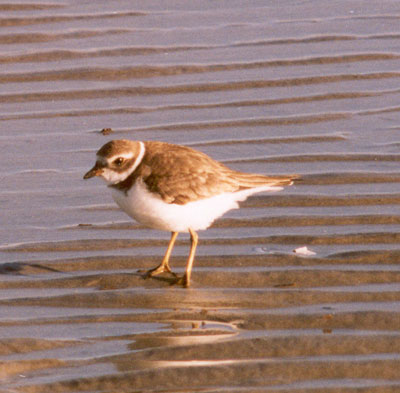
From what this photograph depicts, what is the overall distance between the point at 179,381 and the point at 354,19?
723cm

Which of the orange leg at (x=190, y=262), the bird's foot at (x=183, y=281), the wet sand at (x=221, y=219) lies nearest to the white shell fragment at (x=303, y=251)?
the wet sand at (x=221, y=219)

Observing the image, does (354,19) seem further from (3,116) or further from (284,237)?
(284,237)

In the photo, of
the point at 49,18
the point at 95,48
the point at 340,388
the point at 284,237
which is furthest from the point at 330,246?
the point at 49,18

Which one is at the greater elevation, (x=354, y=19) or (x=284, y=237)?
(x=354, y=19)

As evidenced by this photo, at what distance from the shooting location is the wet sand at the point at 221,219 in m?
5.22

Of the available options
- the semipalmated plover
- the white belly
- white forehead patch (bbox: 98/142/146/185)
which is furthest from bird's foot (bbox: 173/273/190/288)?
white forehead patch (bbox: 98/142/146/185)

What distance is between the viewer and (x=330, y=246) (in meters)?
6.74

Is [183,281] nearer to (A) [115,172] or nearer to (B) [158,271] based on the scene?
(B) [158,271]

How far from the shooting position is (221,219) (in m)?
7.30

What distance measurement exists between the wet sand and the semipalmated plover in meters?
0.29

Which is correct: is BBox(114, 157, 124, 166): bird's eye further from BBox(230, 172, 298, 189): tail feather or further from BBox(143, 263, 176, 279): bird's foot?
BBox(230, 172, 298, 189): tail feather

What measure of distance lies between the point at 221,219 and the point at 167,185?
0.96 metres

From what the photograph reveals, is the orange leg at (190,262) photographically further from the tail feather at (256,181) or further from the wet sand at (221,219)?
the tail feather at (256,181)

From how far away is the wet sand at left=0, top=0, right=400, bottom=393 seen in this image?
5.22m
